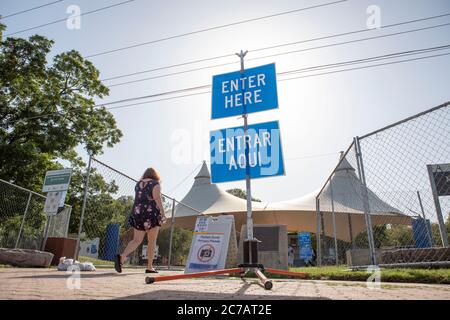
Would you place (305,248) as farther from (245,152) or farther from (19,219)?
(245,152)

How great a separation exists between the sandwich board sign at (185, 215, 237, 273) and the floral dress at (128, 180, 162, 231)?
1.45 m

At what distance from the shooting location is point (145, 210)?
441 cm

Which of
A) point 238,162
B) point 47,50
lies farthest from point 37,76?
point 238,162

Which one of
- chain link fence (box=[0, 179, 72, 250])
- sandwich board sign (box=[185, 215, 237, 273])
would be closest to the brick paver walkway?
sandwich board sign (box=[185, 215, 237, 273])

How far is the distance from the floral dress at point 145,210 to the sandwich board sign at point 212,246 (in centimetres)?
145

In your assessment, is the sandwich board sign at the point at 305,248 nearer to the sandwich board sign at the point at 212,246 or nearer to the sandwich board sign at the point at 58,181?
the sandwich board sign at the point at 212,246

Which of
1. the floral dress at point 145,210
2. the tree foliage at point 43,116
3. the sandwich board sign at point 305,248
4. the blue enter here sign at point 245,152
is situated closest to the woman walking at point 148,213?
the floral dress at point 145,210

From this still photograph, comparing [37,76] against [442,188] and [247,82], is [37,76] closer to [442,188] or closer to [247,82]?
[247,82]

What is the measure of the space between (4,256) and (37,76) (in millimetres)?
14811

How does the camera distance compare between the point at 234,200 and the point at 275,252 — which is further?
the point at 234,200

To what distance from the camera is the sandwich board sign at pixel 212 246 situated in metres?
5.40

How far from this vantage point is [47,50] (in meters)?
17.7

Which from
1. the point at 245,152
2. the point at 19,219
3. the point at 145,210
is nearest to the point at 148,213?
the point at 145,210
